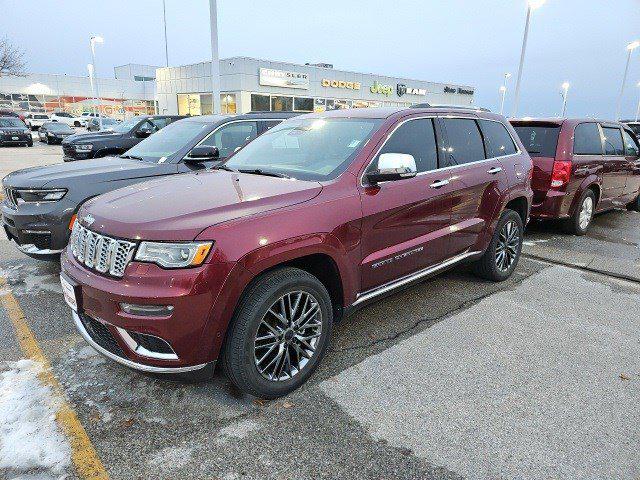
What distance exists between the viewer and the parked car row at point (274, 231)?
98.4 inches

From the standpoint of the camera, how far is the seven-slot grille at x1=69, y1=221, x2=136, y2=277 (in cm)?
254

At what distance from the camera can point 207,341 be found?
101 inches

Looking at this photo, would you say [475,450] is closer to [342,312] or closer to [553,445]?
[553,445]

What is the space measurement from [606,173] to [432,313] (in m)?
5.45

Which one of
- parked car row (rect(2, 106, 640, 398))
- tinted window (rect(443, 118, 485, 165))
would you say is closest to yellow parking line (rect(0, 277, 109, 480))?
parked car row (rect(2, 106, 640, 398))

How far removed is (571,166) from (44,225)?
22.6 ft

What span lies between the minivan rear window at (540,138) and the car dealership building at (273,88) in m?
22.8

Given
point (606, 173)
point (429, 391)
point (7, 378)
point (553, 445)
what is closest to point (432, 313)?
point (429, 391)

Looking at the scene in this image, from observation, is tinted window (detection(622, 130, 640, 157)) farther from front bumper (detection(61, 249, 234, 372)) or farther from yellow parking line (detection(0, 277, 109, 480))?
yellow parking line (detection(0, 277, 109, 480))

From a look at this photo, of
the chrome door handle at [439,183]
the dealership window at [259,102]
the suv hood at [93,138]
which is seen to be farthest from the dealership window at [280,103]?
the chrome door handle at [439,183]

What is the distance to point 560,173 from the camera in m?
6.76

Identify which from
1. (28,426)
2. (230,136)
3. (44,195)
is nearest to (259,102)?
(230,136)

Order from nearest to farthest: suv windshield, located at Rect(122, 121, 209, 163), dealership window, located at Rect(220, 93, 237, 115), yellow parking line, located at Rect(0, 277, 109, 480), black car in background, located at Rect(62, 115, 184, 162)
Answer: yellow parking line, located at Rect(0, 277, 109, 480) → suv windshield, located at Rect(122, 121, 209, 163) → black car in background, located at Rect(62, 115, 184, 162) → dealership window, located at Rect(220, 93, 237, 115)

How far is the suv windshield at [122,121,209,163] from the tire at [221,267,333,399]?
12.0ft
